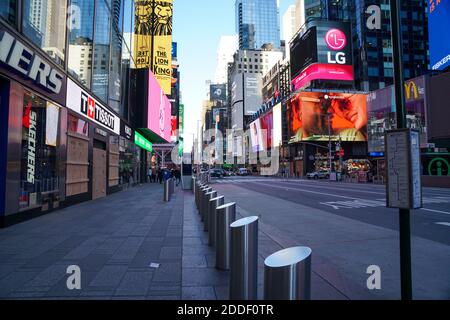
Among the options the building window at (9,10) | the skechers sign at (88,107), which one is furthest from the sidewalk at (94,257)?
the building window at (9,10)

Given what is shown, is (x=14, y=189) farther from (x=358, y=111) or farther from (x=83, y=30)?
(x=358, y=111)

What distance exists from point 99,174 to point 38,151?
764cm

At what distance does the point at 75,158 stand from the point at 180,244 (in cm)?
984

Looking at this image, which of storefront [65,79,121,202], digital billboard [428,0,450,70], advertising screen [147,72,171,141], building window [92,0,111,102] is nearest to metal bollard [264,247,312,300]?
storefront [65,79,121,202]

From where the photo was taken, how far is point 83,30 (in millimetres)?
15828

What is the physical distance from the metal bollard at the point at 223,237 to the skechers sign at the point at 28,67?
763cm

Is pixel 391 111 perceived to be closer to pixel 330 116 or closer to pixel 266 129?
pixel 330 116

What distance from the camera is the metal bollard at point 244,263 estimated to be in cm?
387

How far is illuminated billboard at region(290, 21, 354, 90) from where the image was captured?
79250 millimetres

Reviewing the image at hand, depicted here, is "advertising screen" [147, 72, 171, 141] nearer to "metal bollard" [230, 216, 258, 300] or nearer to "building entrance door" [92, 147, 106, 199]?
"building entrance door" [92, 147, 106, 199]

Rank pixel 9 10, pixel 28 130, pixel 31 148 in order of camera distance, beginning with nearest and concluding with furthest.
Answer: pixel 9 10 < pixel 28 130 < pixel 31 148

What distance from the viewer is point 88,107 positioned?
1612 centimetres

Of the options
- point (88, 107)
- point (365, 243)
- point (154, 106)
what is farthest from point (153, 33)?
point (365, 243)

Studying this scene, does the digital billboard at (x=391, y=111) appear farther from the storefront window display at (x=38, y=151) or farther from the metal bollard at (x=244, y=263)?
the metal bollard at (x=244, y=263)
